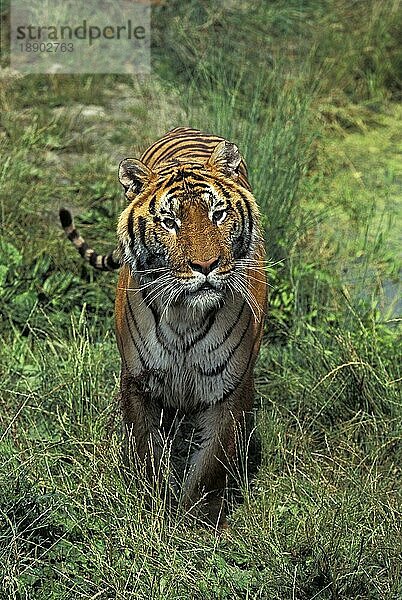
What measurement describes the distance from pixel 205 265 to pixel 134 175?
17.5 inches

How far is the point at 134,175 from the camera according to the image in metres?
3.37

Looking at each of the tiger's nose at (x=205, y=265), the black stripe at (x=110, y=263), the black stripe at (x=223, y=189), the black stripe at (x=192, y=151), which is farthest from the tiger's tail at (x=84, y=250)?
the tiger's nose at (x=205, y=265)

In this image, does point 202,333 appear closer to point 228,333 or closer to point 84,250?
point 228,333

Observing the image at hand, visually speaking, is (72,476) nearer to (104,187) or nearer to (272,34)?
(104,187)

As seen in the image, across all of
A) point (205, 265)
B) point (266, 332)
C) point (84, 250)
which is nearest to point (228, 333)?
point (205, 265)

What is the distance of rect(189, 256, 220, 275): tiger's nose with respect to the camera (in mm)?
3133

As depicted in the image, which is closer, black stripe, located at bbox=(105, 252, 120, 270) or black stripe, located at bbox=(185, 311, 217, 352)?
black stripe, located at bbox=(185, 311, 217, 352)

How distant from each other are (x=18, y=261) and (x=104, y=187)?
3.00ft

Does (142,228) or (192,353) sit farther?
(192,353)

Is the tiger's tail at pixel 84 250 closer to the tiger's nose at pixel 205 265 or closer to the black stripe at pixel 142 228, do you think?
the black stripe at pixel 142 228

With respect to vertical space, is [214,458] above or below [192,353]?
below

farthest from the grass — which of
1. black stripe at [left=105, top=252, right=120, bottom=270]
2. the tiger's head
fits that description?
the tiger's head

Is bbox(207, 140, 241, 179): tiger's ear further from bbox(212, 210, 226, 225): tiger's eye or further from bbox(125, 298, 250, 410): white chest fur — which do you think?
bbox(125, 298, 250, 410): white chest fur

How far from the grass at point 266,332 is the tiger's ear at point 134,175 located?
900 mm
